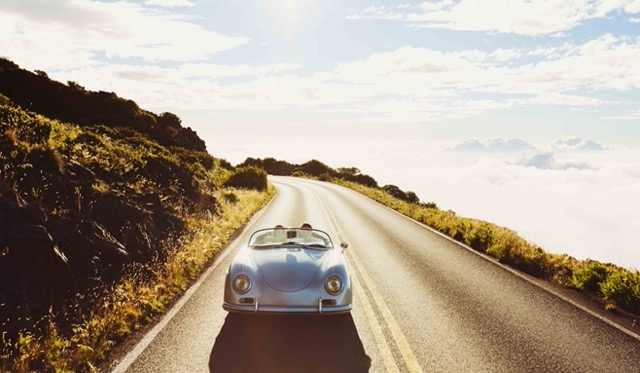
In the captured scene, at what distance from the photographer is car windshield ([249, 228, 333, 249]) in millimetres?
6703

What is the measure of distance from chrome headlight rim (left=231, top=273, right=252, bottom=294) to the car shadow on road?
2.01ft

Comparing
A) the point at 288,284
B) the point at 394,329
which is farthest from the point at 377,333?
the point at 288,284

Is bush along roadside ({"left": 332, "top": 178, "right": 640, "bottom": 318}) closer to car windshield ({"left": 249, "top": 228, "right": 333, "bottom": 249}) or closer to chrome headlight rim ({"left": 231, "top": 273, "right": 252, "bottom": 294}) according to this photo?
car windshield ({"left": 249, "top": 228, "right": 333, "bottom": 249})

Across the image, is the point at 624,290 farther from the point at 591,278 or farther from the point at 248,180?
the point at 248,180

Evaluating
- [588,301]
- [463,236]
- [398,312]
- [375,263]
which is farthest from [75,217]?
[463,236]

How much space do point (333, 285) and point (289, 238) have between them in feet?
6.35

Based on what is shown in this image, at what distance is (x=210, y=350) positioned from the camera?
4.98 metres

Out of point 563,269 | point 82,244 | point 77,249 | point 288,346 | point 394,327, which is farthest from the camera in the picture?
point 563,269

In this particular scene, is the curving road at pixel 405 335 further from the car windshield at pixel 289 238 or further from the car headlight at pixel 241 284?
the car windshield at pixel 289 238

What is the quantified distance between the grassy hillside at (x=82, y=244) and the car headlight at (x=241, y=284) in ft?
5.10

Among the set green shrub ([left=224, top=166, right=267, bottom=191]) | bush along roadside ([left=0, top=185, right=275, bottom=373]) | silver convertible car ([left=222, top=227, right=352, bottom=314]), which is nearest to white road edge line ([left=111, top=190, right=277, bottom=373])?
bush along roadside ([left=0, top=185, right=275, bottom=373])

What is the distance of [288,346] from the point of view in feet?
16.6

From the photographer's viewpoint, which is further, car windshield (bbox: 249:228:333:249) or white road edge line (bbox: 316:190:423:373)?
car windshield (bbox: 249:228:333:249)

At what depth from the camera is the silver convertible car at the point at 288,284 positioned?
5.26 m
